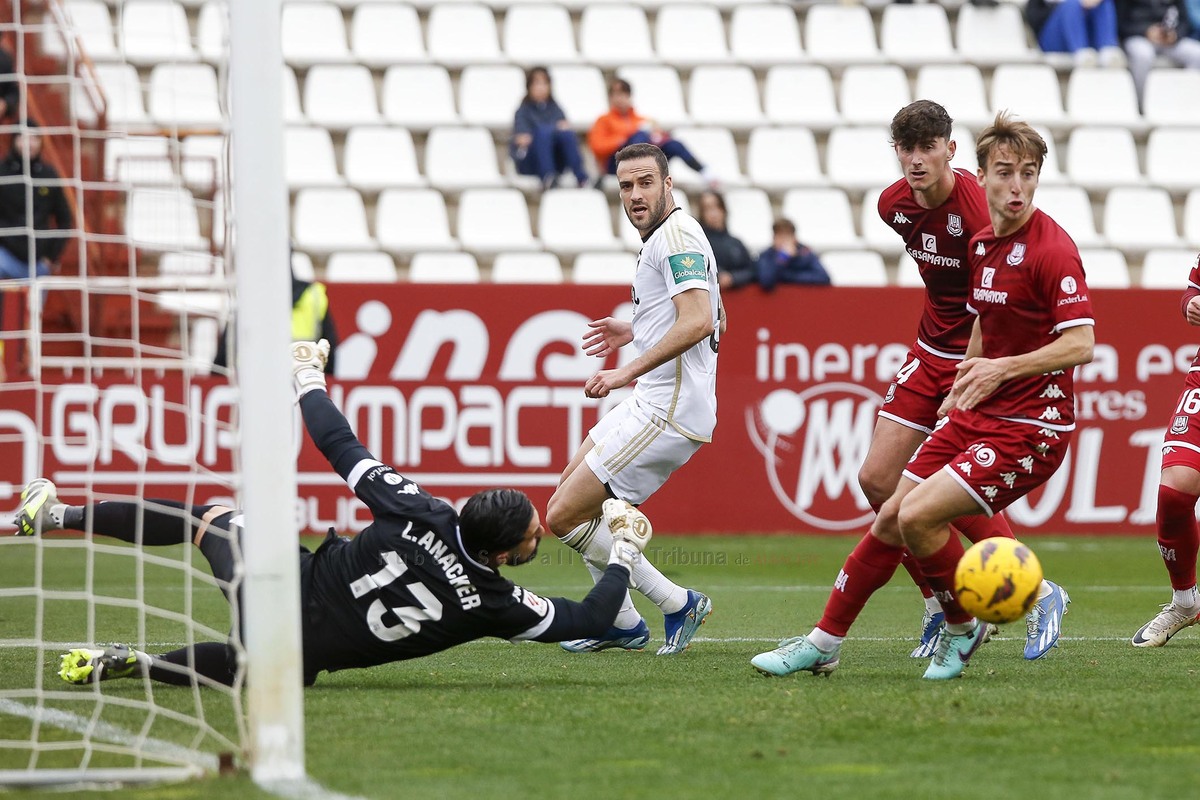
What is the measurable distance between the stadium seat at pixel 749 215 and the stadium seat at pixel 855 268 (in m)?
0.66

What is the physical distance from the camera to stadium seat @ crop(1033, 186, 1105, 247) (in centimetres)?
1565

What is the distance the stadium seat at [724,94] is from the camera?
16250 mm

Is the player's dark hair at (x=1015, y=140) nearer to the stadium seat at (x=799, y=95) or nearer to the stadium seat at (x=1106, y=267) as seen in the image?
the stadium seat at (x=1106, y=267)

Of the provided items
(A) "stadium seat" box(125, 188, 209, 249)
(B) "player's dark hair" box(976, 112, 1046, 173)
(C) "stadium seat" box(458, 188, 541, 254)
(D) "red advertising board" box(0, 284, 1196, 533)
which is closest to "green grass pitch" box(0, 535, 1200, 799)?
(B) "player's dark hair" box(976, 112, 1046, 173)

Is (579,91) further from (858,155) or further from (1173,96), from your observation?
(1173,96)

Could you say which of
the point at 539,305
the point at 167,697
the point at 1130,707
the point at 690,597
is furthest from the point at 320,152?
the point at 1130,707

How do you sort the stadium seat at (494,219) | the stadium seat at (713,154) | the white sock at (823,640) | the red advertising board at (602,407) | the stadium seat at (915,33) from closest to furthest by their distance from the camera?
the white sock at (823,640)
the red advertising board at (602,407)
the stadium seat at (494,219)
the stadium seat at (713,154)
the stadium seat at (915,33)

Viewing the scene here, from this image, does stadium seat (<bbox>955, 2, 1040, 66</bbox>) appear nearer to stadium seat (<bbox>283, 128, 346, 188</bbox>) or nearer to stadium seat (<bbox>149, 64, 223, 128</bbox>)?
stadium seat (<bbox>283, 128, 346, 188</bbox>)

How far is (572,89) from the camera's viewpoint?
16047mm

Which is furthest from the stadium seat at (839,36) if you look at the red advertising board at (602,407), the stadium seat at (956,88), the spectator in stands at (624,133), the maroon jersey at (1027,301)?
the maroon jersey at (1027,301)

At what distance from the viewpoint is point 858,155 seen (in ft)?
52.2

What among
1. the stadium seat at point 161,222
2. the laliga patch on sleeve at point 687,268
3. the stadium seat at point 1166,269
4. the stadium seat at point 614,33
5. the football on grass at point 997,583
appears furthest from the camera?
the stadium seat at point 614,33

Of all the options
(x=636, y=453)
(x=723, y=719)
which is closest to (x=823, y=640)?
(x=723, y=719)

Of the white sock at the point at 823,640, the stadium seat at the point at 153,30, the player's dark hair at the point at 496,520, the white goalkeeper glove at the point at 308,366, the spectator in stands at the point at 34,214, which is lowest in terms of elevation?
the white sock at the point at 823,640
